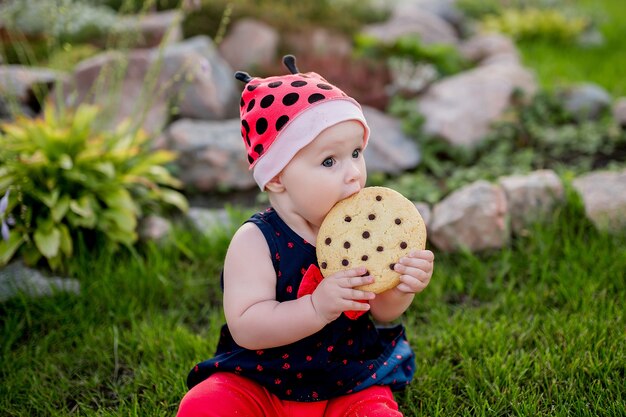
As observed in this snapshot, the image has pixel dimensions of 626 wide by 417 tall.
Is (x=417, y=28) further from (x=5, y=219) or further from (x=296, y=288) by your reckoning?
(x=296, y=288)

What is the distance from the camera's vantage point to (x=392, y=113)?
4.85 meters

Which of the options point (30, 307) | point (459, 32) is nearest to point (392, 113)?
point (30, 307)

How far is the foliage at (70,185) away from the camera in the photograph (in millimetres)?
3131

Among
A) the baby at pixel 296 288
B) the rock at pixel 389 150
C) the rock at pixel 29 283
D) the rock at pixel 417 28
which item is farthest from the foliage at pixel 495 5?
the baby at pixel 296 288

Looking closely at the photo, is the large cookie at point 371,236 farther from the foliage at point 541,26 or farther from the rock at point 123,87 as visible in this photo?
the foliage at point 541,26

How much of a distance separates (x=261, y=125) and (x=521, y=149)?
3.03m

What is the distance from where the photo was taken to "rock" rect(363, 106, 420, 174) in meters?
4.36

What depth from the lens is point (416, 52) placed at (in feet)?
17.9

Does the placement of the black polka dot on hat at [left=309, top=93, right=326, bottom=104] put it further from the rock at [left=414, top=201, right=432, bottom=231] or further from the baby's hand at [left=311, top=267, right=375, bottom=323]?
the rock at [left=414, top=201, right=432, bottom=231]

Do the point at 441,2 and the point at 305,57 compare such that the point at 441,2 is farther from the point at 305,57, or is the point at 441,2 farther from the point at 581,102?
the point at 581,102

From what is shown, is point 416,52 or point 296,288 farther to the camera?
point 416,52

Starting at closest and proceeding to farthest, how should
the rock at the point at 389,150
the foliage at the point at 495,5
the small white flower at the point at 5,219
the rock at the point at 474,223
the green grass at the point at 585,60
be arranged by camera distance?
the small white flower at the point at 5,219 → the rock at the point at 474,223 → the rock at the point at 389,150 → the green grass at the point at 585,60 → the foliage at the point at 495,5

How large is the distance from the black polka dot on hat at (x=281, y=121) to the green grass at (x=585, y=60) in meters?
3.96

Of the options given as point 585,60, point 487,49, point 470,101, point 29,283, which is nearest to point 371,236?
point 29,283
